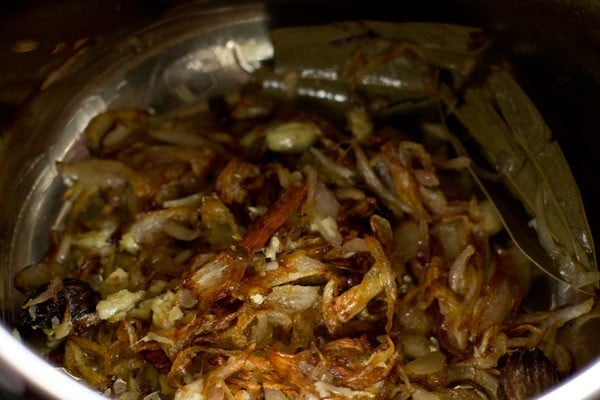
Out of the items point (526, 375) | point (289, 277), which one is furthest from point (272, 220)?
point (526, 375)

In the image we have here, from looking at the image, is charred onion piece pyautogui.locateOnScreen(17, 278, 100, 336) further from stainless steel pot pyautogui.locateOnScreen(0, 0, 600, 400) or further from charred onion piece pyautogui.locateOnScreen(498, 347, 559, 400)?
charred onion piece pyautogui.locateOnScreen(498, 347, 559, 400)

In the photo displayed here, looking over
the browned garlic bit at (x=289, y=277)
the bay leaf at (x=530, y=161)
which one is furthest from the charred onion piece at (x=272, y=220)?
the bay leaf at (x=530, y=161)

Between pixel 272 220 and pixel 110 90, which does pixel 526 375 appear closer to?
pixel 272 220

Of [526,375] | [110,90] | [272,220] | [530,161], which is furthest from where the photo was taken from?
[110,90]

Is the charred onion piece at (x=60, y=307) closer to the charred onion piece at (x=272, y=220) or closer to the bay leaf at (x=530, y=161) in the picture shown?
the charred onion piece at (x=272, y=220)

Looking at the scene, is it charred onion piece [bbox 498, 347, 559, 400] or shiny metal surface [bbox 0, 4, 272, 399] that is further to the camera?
shiny metal surface [bbox 0, 4, 272, 399]

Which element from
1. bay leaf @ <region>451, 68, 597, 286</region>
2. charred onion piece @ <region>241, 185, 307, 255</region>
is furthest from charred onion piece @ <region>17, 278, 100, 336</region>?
bay leaf @ <region>451, 68, 597, 286</region>

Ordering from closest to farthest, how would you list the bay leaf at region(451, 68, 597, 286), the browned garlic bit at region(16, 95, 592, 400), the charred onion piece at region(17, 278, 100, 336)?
the browned garlic bit at region(16, 95, 592, 400), the charred onion piece at region(17, 278, 100, 336), the bay leaf at region(451, 68, 597, 286)
